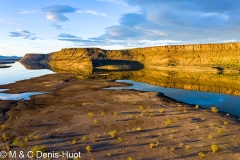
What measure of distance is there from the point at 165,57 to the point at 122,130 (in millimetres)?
124080

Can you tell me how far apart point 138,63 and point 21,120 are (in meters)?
124

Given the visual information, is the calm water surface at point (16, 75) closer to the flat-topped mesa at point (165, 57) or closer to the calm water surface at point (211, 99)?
the flat-topped mesa at point (165, 57)

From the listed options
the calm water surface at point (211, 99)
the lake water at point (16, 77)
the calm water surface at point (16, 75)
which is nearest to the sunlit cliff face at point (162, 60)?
the calm water surface at point (16, 75)

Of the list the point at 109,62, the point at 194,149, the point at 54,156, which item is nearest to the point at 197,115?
the point at 194,149

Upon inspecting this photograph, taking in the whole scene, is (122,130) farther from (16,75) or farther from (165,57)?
(165,57)

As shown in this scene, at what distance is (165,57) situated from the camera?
14025cm

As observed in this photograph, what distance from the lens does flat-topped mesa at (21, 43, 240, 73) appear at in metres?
115

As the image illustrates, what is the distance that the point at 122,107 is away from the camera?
30.8 meters

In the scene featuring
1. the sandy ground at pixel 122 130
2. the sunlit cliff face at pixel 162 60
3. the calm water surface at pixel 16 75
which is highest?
the sunlit cliff face at pixel 162 60

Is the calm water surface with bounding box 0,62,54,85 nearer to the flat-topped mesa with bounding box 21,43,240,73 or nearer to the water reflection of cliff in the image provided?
the flat-topped mesa with bounding box 21,43,240,73

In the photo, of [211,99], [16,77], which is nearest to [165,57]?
[16,77]

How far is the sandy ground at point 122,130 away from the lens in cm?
1697

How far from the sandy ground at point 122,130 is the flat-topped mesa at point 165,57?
7438 centimetres

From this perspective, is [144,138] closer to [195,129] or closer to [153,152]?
[153,152]
